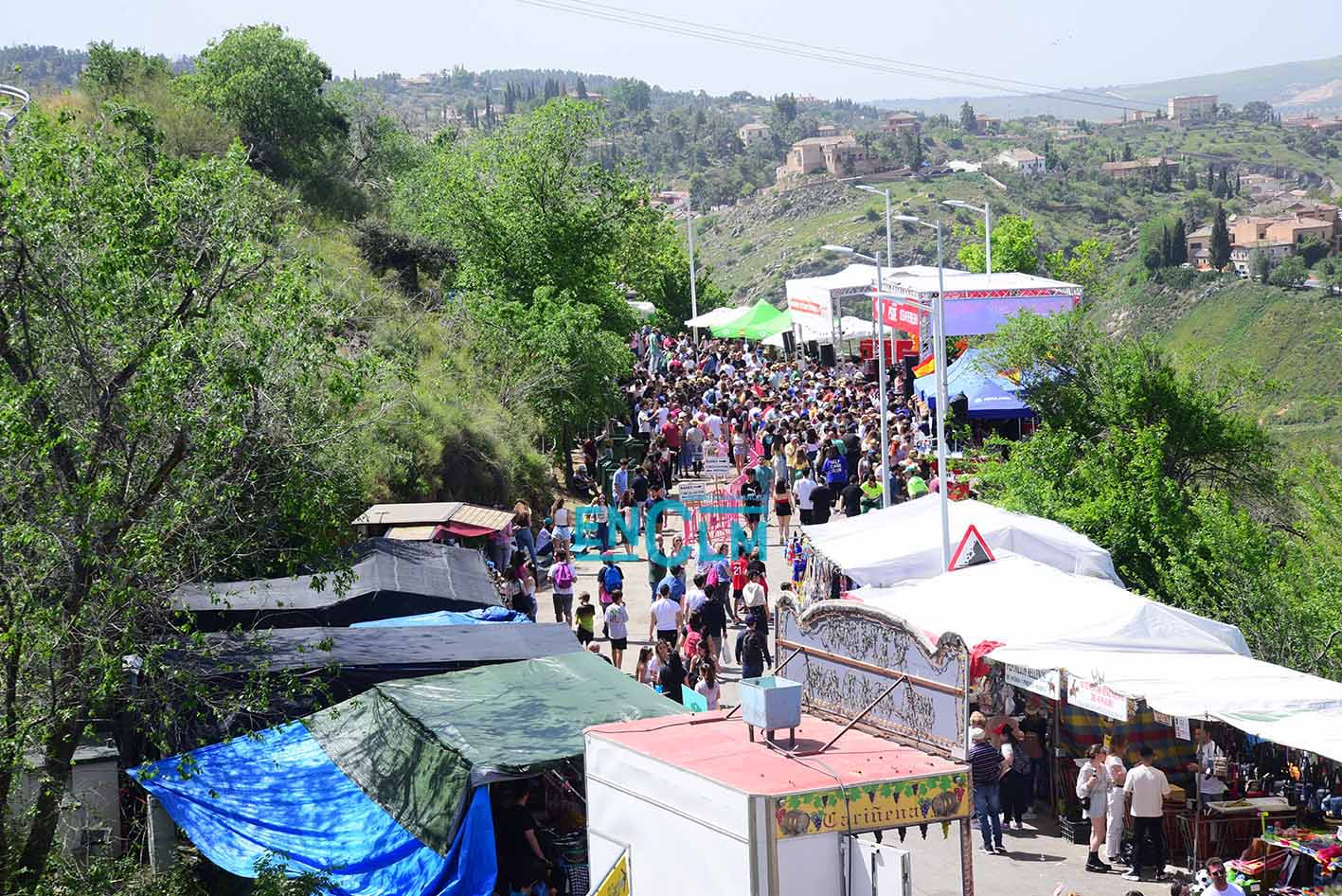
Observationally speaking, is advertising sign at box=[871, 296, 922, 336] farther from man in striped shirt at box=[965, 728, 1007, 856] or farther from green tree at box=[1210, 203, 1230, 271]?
green tree at box=[1210, 203, 1230, 271]

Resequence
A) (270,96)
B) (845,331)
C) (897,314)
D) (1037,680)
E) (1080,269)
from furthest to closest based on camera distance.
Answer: (1080,269) < (845,331) < (270,96) < (897,314) < (1037,680)

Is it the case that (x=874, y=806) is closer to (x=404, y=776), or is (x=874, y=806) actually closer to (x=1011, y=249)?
(x=404, y=776)

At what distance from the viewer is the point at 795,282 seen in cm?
4591

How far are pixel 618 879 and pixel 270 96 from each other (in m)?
37.6

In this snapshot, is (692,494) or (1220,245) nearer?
(692,494)

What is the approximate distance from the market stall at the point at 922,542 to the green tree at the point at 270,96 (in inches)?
1081

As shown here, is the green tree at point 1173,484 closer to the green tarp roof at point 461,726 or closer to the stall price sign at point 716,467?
the stall price sign at point 716,467

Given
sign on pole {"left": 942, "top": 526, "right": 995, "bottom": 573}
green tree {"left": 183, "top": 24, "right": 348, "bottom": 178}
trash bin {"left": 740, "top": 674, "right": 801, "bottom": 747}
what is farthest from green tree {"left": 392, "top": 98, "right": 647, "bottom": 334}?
trash bin {"left": 740, "top": 674, "right": 801, "bottom": 747}

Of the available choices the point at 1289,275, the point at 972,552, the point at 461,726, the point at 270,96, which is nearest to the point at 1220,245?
the point at 1289,275

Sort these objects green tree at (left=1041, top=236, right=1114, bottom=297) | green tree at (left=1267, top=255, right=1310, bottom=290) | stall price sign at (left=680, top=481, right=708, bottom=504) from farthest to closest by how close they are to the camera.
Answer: green tree at (left=1267, top=255, right=1310, bottom=290) < green tree at (left=1041, top=236, right=1114, bottom=297) < stall price sign at (left=680, top=481, right=708, bottom=504)

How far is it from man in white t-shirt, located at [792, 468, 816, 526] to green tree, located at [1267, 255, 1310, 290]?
337ft

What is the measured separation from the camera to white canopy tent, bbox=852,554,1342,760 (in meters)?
11.1

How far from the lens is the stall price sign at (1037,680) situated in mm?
12469

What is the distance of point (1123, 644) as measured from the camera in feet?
43.1
